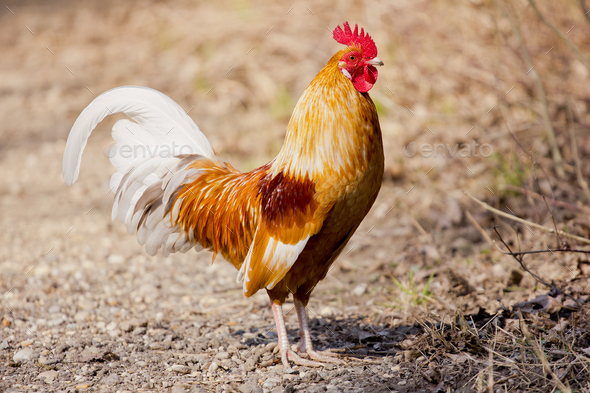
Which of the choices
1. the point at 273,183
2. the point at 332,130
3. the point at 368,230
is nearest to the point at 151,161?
the point at 273,183

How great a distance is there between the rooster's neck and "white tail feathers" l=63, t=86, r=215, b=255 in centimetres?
99

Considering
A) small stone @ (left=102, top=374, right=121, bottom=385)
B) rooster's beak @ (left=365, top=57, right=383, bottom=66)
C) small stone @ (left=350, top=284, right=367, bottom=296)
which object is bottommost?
small stone @ (left=350, top=284, right=367, bottom=296)

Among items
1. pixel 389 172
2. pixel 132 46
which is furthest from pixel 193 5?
pixel 389 172

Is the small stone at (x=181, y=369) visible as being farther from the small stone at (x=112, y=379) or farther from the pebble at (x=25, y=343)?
the pebble at (x=25, y=343)

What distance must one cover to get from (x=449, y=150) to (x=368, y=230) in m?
1.63

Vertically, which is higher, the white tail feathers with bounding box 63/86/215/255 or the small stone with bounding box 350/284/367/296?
the white tail feathers with bounding box 63/86/215/255

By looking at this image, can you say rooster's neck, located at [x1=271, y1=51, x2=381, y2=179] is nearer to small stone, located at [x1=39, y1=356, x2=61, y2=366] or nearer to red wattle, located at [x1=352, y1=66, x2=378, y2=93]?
red wattle, located at [x1=352, y1=66, x2=378, y2=93]

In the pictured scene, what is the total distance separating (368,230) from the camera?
5746 millimetres

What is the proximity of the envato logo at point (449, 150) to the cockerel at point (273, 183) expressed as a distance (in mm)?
3308

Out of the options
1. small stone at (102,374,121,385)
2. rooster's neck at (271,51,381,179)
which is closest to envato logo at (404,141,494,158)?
rooster's neck at (271,51,381,179)

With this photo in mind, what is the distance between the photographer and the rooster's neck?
2.92 metres

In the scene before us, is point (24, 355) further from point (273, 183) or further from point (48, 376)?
point (273, 183)

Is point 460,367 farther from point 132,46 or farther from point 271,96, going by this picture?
point 132,46

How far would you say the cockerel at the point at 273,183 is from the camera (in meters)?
2.96
